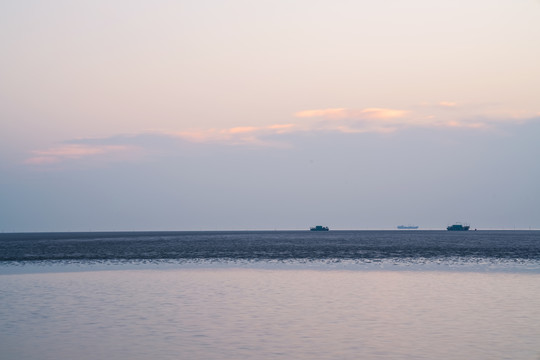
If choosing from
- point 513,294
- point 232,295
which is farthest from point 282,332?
point 513,294

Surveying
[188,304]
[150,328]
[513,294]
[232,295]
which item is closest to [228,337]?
[150,328]

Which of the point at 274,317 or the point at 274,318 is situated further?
→ the point at 274,317

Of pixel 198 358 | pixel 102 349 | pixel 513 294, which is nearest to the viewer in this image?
pixel 198 358

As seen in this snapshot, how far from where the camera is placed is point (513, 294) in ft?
106

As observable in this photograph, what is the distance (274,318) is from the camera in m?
25.1

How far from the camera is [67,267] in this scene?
56781 millimetres

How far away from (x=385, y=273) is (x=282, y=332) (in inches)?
995

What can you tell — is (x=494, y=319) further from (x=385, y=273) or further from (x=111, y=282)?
(x=111, y=282)

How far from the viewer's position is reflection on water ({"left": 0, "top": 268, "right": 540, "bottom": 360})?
1934cm

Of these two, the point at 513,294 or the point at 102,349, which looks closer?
the point at 102,349

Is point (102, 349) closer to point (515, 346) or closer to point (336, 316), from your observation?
point (336, 316)

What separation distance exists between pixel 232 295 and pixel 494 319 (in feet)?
45.7

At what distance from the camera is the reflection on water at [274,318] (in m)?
19.3

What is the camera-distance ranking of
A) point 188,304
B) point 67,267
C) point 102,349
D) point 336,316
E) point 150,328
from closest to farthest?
point 102,349
point 150,328
point 336,316
point 188,304
point 67,267
